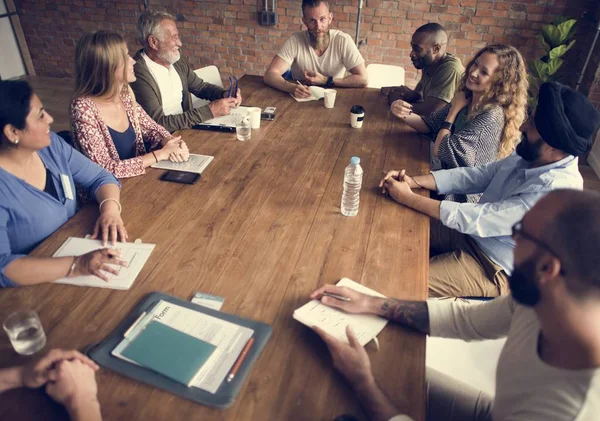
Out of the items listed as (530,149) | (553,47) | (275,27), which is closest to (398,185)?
(530,149)

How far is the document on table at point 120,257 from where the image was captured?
50.6 inches

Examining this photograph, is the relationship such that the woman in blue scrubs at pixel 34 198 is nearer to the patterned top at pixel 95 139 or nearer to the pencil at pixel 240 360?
the patterned top at pixel 95 139

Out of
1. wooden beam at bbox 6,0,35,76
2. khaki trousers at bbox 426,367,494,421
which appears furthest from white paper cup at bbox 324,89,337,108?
wooden beam at bbox 6,0,35,76

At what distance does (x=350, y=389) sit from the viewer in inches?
40.0

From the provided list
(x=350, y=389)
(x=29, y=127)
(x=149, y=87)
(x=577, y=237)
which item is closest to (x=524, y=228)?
(x=577, y=237)

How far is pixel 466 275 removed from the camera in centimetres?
180

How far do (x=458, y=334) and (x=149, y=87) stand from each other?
2.14 metres

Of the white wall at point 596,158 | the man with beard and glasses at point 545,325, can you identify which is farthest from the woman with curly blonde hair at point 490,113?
the white wall at point 596,158

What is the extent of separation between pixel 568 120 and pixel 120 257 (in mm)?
1647

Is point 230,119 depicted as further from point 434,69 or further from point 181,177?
point 434,69

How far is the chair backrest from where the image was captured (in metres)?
3.59

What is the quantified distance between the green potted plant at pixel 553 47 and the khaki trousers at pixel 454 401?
11.7 feet

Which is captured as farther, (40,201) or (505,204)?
(505,204)

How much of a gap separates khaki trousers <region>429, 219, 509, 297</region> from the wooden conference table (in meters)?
0.29
